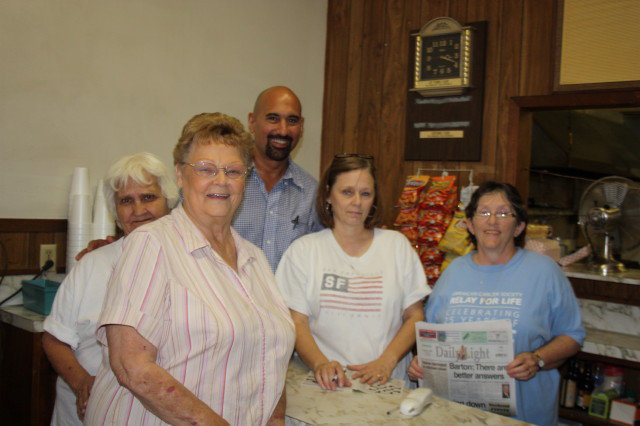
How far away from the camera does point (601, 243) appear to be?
3092 millimetres

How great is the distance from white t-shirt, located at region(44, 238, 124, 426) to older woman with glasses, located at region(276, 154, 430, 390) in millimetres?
615

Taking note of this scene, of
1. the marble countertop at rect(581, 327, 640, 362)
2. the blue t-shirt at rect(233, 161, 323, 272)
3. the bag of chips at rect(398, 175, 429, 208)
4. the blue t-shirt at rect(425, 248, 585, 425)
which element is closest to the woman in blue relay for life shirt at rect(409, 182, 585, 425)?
the blue t-shirt at rect(425, 248, 585, 425)

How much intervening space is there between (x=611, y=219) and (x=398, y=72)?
68.9 inches

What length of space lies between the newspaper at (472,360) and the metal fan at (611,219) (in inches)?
61.2

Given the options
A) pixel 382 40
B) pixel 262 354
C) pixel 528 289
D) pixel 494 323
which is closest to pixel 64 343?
pixel 262 354

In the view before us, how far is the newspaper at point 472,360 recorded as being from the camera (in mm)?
1705

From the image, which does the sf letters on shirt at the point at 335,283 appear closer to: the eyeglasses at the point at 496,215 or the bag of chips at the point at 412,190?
the eyeglasses at the point at 496,215

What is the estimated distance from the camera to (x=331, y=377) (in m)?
1.63

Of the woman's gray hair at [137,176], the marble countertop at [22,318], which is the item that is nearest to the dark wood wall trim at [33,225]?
the marble countertop at [22,318]

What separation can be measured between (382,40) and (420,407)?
3147 mm

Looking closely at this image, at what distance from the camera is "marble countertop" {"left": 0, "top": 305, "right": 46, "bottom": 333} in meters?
2.27

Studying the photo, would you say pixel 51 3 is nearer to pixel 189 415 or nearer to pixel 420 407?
pixel 189 415

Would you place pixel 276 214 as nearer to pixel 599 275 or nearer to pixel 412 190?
pixel 412 190

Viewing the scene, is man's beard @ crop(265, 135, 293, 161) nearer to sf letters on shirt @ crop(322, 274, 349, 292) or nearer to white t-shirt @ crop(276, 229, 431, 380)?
white t-shirt @ crop(276, 229, 431, 380)
